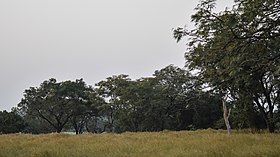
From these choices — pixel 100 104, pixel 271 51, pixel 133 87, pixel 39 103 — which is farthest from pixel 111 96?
pixel 271 51

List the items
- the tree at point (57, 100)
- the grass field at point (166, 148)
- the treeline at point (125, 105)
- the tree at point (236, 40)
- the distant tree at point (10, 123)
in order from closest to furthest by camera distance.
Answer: the tree at point (236, 40) → the grass field at point (166, 148) → the treeline at point (125, 105) → the tree at point (57, 100) → the distant tree at point (10, 123)

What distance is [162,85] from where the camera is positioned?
47.4 meters

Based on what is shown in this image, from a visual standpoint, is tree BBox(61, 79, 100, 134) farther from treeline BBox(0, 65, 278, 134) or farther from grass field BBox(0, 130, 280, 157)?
grass field BBox(0, 130, 280, 157)

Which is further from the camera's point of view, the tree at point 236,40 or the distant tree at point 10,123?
the distant tree at point 10,123

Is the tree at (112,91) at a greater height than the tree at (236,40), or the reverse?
the tree at (112,91)

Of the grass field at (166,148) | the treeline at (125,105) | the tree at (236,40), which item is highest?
the treeline at (125,105)

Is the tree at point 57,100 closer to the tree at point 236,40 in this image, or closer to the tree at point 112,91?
the tree at point 112,91

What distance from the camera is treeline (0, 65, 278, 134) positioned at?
4556 cm

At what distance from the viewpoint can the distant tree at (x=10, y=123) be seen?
59.0m

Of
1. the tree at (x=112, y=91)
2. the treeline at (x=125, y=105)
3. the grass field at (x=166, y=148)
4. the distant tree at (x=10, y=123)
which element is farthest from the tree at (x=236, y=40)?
the distant tree at (x=10, y=123)

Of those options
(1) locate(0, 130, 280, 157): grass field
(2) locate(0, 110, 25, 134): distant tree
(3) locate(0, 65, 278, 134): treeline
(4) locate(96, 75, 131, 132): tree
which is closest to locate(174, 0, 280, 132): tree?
(1) locate(0, 130, 280, 157): grass field

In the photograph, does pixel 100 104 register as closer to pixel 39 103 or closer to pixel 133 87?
pixel 133 87

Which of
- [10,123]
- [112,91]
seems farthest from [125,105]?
[10,123]

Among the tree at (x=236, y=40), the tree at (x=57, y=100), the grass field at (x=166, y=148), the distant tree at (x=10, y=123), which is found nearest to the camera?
the tree at (x=236, y=40)
